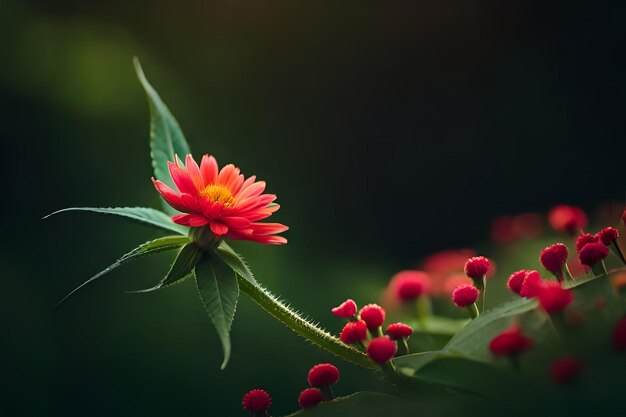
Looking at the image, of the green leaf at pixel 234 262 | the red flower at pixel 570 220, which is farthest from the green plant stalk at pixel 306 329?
the red flower at pixel 570 220

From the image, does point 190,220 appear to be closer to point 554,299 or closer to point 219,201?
point 219,201

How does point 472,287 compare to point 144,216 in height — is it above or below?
below

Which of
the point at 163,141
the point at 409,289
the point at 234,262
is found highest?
the point at 163,141

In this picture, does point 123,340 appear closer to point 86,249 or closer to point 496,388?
point 86,249

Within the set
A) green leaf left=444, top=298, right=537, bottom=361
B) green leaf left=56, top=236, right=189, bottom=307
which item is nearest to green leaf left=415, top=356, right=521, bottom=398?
green leaf left=444, top=298, right=537, bottom=361

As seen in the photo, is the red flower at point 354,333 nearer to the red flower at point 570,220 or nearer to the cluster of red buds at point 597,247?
the cluster of red buds at point 597,247

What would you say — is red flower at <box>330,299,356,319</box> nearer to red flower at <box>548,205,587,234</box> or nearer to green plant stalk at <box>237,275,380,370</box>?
green plant stalk at <box>237,275,380,370</box>

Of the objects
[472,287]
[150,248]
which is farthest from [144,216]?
[472,287]

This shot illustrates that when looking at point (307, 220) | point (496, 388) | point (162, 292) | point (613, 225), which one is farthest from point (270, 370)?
point (496, 388)
